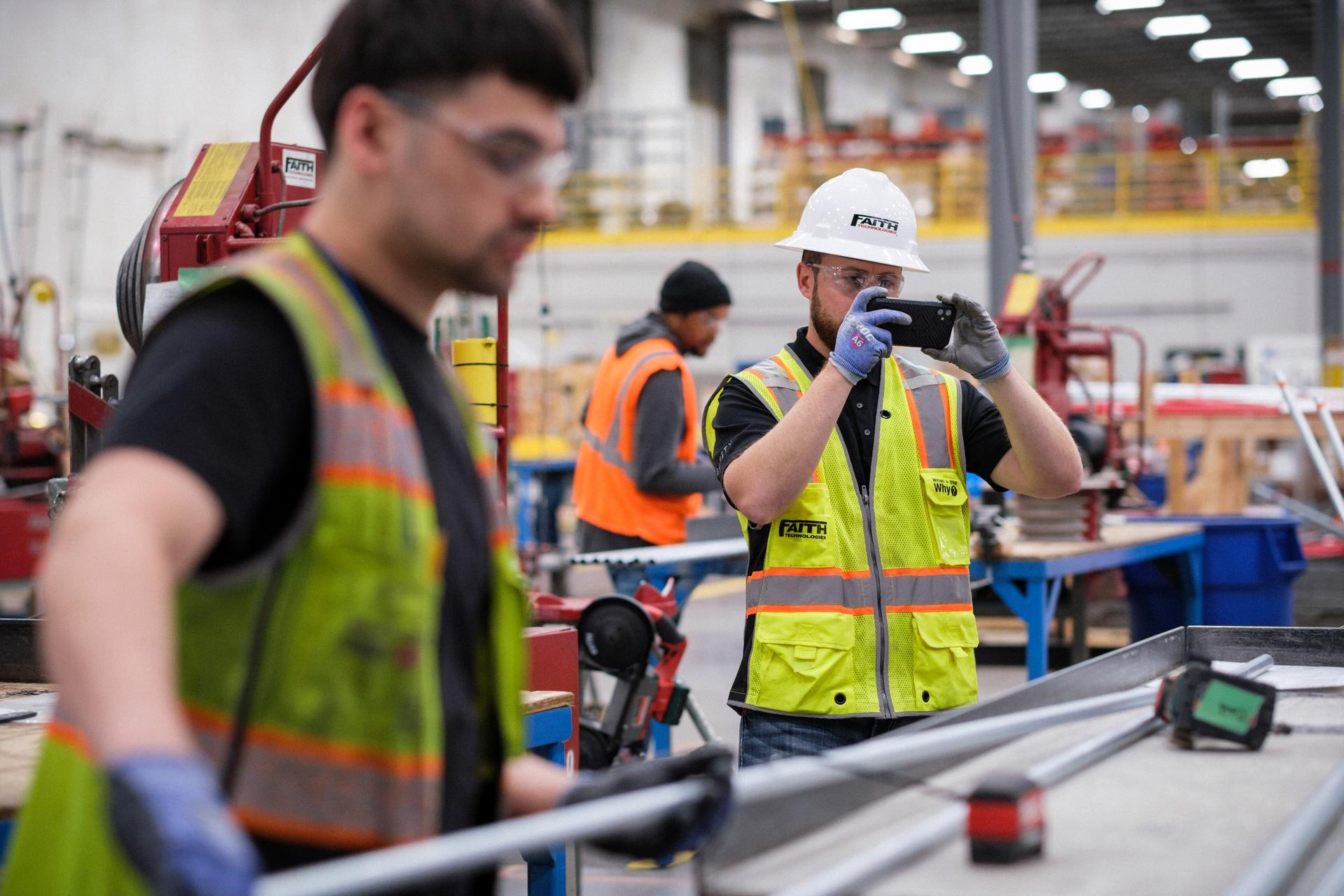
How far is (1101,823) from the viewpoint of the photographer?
160cm

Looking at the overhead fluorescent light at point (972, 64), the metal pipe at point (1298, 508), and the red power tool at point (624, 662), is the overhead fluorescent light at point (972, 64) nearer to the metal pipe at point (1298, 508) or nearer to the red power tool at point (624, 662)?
the metal pipe at point (1298, 508)

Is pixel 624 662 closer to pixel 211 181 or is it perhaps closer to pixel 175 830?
pixel 211 181

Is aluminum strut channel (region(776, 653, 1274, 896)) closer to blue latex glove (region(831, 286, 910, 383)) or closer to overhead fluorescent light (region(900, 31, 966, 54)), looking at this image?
blue latex glove (region(831, 286, 910, 383))

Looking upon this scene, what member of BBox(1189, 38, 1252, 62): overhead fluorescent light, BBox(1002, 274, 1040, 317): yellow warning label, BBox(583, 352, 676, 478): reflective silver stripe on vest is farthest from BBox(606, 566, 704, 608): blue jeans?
BBox(1189, 38, 1252, 62): overhead fluorescent light

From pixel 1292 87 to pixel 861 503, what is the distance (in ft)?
94.4

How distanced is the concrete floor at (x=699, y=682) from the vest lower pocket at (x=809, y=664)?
0.43m

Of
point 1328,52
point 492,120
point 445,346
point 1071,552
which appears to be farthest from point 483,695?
point 1328,52

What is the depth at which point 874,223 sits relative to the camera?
9.45ft

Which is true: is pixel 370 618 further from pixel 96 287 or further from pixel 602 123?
pixel 602 123

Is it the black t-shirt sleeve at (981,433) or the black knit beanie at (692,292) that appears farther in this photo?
the black knit beanie at (692,292)

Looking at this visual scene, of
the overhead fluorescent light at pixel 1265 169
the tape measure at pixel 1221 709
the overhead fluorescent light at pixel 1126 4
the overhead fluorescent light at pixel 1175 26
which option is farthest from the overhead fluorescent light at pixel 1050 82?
the tape measure at pixel 1221 709

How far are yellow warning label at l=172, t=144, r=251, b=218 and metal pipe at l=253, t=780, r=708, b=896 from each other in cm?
195

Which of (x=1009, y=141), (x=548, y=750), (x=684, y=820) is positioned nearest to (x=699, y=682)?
(x=1009, y=141)

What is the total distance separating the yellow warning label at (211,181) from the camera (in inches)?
Result: 116
